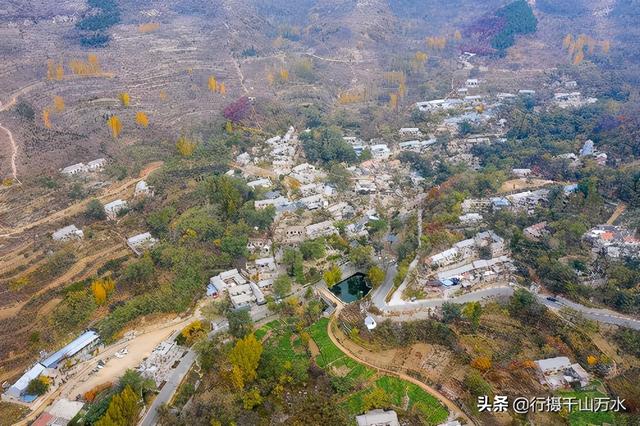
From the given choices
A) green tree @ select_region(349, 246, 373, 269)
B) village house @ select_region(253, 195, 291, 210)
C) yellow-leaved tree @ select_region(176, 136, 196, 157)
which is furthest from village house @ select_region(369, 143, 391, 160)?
green tree @ select_region(349, 246, 373, 269)

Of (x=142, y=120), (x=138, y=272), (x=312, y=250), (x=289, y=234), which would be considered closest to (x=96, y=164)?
(x=142, y=120)

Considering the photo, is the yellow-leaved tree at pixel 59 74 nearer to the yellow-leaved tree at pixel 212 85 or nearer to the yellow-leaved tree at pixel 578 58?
the yellow-leaved tree at pixel 212 85

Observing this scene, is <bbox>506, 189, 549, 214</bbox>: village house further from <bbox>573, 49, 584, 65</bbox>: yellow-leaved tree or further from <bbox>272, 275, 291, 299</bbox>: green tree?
<bbox>573, 49, 584, 65</bbox>: yellow-leaved tree

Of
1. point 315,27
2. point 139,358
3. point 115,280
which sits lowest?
point 139,358

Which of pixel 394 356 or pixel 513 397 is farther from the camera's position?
pixel 394 356

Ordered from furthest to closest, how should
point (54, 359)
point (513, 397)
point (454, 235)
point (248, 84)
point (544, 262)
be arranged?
1. point (248, 84)
2. point (454, 235)
3. point (544, 262)
4. point (54, 359)
5. point (513, 397)

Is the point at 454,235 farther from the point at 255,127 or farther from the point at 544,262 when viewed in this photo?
the point at 255,127

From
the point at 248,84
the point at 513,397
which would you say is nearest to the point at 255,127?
the point at 248,84

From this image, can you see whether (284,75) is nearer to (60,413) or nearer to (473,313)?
(473,313)
